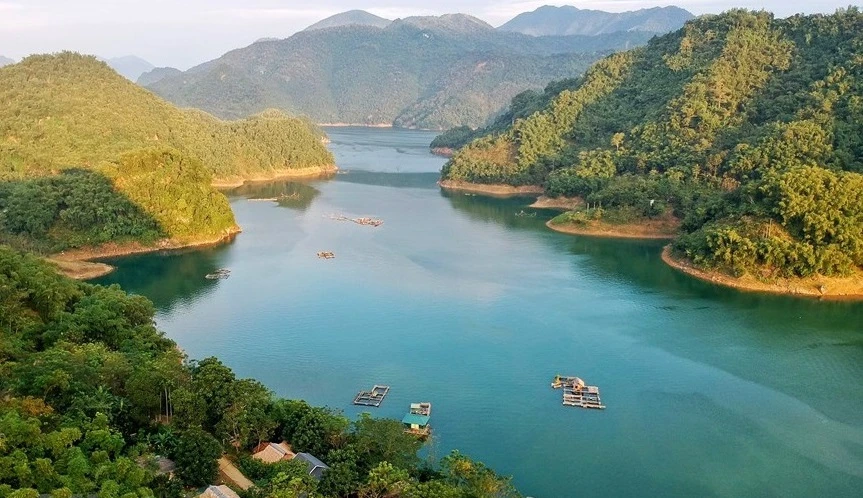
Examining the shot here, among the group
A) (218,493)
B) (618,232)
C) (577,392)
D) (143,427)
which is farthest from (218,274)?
(618,232)

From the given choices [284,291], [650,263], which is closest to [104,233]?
[284,291]

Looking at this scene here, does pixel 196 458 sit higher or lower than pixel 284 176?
higher

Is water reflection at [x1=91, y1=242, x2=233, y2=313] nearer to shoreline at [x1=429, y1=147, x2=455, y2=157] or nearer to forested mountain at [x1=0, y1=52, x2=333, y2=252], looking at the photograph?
forested mountain at [x1=0, y1=52, x2=333, y2=252]

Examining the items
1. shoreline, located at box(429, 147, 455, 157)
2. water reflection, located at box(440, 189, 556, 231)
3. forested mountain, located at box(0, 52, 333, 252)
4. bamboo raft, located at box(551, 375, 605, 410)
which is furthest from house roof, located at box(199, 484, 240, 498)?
shoreline, located at box(429, 147, 455, 157)

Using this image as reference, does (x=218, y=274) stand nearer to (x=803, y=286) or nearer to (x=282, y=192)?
(x=803, y=286)

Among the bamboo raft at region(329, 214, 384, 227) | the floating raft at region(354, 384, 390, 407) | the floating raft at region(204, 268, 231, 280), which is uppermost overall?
the bamboo raft at region(329, 214, 384, 227)

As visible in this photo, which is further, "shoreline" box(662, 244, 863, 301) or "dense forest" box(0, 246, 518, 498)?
"shoreline" box(662, 244, 863, 301)
